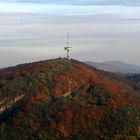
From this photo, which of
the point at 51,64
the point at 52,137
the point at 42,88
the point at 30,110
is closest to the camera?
the point at 52,137

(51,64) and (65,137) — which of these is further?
(51,64)

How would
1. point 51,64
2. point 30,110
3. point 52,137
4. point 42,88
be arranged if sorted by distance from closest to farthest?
point 52,137 < point 30,110 < point 42,88 < point 51,64

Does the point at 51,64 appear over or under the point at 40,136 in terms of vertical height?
over

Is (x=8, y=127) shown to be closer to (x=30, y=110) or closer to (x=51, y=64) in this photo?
(x=30, y=110)

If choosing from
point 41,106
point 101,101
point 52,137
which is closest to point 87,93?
point 101,101

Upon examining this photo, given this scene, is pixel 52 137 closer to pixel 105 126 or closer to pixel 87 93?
pixel 105 126

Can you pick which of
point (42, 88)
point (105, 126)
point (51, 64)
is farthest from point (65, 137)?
point (51, 64)
